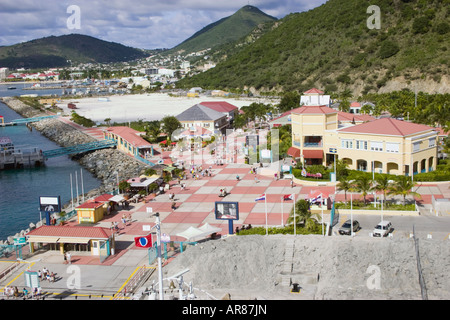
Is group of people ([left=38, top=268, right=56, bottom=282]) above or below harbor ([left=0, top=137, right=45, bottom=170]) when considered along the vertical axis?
below

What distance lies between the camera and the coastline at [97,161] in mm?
53825

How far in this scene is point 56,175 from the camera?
6531 cm

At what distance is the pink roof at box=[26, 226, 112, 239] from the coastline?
13.9 feet

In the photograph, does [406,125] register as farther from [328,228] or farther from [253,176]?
[328,228]

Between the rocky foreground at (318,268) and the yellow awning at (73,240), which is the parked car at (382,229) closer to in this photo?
the rocky foreground at (318,268)

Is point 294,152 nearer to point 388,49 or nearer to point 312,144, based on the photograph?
point 312,144

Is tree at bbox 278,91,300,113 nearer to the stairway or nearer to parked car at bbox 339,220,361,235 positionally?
parked car at bbox 339,220,361,235

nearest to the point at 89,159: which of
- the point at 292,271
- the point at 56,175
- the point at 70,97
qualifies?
the point at 56,175

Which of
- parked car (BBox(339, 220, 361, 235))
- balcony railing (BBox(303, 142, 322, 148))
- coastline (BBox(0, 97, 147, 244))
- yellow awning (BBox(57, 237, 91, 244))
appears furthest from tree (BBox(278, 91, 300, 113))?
yellow awning (BBox(57, 237, 91, 244))

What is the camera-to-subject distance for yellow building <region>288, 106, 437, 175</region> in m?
46.2

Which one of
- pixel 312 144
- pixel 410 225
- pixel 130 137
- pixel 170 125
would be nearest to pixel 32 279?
pixel 410 225

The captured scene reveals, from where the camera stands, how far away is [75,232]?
31234 mm

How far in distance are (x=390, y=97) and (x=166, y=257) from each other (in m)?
77.9

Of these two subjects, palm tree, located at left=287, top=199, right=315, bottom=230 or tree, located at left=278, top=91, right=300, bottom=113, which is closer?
palm tree, located at left=287, top=199, right=315, bottom=230
